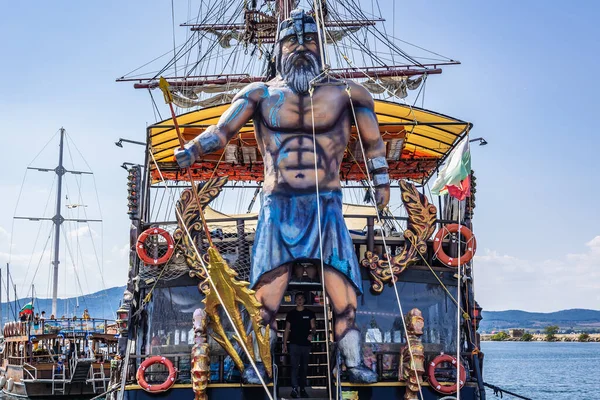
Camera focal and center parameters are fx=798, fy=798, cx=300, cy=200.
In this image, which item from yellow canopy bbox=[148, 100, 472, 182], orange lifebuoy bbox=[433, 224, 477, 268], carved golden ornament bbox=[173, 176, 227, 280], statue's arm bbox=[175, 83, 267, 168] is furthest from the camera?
yellow canopy bbox=[148, 100, 472, 182]

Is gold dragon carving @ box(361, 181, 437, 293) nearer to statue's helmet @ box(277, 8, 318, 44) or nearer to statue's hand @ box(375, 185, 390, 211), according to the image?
statue's hand @ box(375, 185, 390, 211)

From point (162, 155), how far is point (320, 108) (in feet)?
17.5

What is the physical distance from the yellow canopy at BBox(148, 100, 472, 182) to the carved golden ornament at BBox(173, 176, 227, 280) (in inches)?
39.7

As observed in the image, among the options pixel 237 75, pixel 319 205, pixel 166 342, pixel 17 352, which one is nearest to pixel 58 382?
pixel 17 352

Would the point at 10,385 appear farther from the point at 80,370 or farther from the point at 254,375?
the point at 254,375

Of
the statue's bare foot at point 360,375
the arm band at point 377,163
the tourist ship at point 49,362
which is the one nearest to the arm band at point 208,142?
the arm band at point 377,163

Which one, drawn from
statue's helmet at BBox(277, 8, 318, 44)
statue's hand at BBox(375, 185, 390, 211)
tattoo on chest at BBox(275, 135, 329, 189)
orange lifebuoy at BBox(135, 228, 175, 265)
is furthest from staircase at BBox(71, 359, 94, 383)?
statue's helmet at BBox(277, 8, 318, 44)

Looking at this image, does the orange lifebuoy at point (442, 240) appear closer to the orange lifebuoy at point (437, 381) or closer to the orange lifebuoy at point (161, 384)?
the orange lifebuoy at point (437, 381)

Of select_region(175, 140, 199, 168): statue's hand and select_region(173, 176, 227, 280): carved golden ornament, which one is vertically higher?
select_region(175, 140, 199, 168): statue's hand

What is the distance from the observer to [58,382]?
33.0 meters

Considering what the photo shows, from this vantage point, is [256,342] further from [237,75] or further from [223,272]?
[237,75]

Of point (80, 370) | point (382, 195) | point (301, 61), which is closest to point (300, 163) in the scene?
point (382, 195)

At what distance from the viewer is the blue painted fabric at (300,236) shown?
31.3 feet

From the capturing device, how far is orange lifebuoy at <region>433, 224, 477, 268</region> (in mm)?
10664
